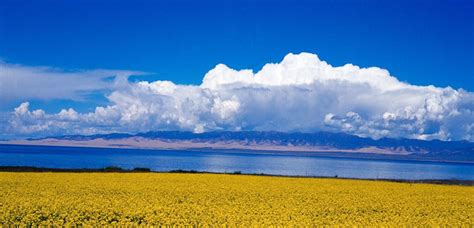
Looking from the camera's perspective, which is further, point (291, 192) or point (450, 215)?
point (291, 192)

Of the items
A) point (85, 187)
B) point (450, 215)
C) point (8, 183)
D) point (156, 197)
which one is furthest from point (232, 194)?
point (8, 183)

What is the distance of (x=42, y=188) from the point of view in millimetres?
30000

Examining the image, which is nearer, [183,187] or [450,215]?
[450,215]

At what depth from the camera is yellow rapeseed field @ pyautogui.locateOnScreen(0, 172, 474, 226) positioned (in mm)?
20078

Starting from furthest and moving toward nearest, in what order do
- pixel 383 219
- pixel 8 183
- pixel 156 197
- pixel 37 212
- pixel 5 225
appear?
pixel 8 183
pixel 156 197
pixel 383 219
pixel 37 212
pixel 5 225

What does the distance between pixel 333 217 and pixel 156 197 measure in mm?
9390

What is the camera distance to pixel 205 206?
24.2m

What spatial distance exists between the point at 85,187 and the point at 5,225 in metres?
13.7

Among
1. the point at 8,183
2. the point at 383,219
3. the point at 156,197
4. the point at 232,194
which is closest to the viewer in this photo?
the point at 383,219

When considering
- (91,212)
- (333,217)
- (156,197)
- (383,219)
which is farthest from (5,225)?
(383,219)

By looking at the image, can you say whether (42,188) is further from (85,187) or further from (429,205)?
(429,205)

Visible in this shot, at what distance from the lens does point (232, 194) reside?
29891 mm

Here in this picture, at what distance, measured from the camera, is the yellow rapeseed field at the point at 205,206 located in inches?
790

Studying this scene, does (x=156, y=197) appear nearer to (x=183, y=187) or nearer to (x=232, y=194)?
(x=232, y=194)
